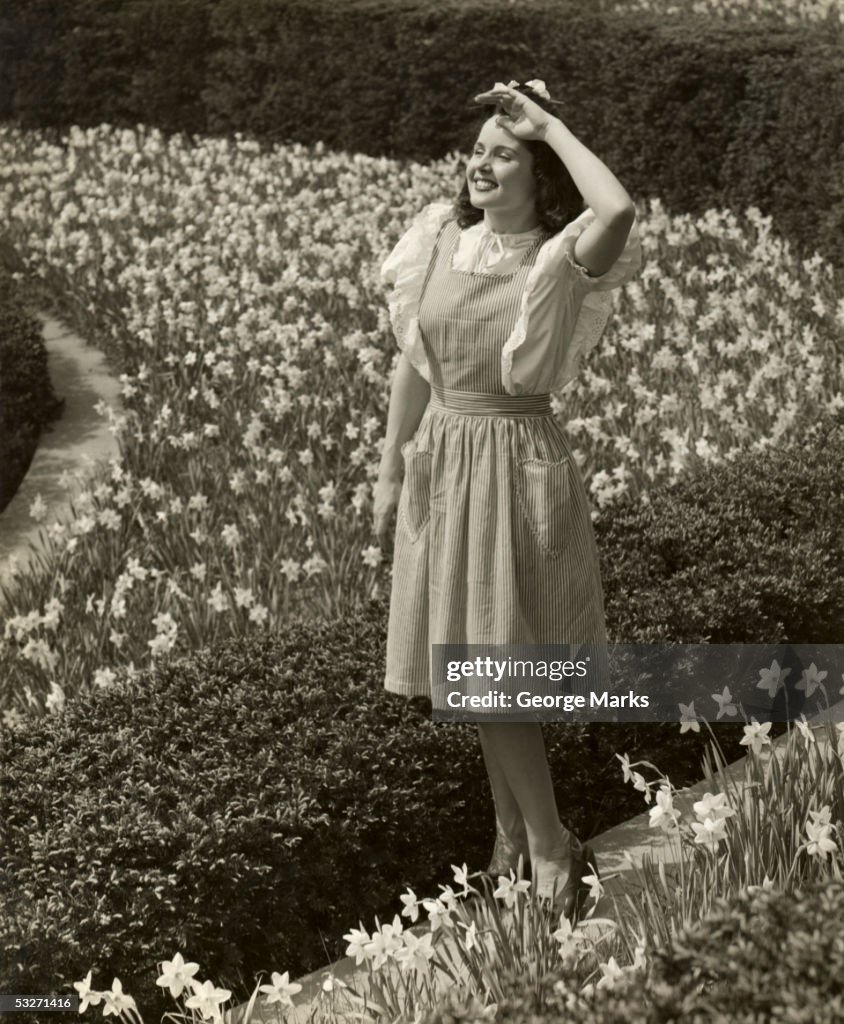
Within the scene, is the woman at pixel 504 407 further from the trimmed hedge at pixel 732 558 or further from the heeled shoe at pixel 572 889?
the trimmed hedge at pixel 732 558

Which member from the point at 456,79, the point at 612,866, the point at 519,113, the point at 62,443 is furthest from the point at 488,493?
the point at 456,79

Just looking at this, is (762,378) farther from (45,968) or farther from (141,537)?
(45,968)

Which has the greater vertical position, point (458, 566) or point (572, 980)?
point (458, 566)

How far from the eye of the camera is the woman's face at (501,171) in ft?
9.47

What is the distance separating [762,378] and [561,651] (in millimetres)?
3411

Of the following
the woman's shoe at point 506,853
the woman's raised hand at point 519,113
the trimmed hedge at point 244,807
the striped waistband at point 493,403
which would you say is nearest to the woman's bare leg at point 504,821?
the woman's shoe at point 506,853

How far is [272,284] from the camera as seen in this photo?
26.8 feet

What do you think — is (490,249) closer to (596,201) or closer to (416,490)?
(596,201)

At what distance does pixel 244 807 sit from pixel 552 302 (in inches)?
50.0

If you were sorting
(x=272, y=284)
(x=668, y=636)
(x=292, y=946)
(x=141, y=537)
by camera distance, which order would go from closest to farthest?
(x=292, y=946) < (x=668, y=636) < (x=141, y=537) < (x=272, y=284)

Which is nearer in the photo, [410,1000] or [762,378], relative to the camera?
[410,1000]

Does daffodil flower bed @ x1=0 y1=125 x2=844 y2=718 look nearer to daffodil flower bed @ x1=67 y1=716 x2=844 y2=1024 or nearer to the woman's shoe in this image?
the woman's shoe

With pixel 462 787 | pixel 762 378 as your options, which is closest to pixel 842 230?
pixel 762 378

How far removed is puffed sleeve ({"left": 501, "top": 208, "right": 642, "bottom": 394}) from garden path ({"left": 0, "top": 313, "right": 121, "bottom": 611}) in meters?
2.53
